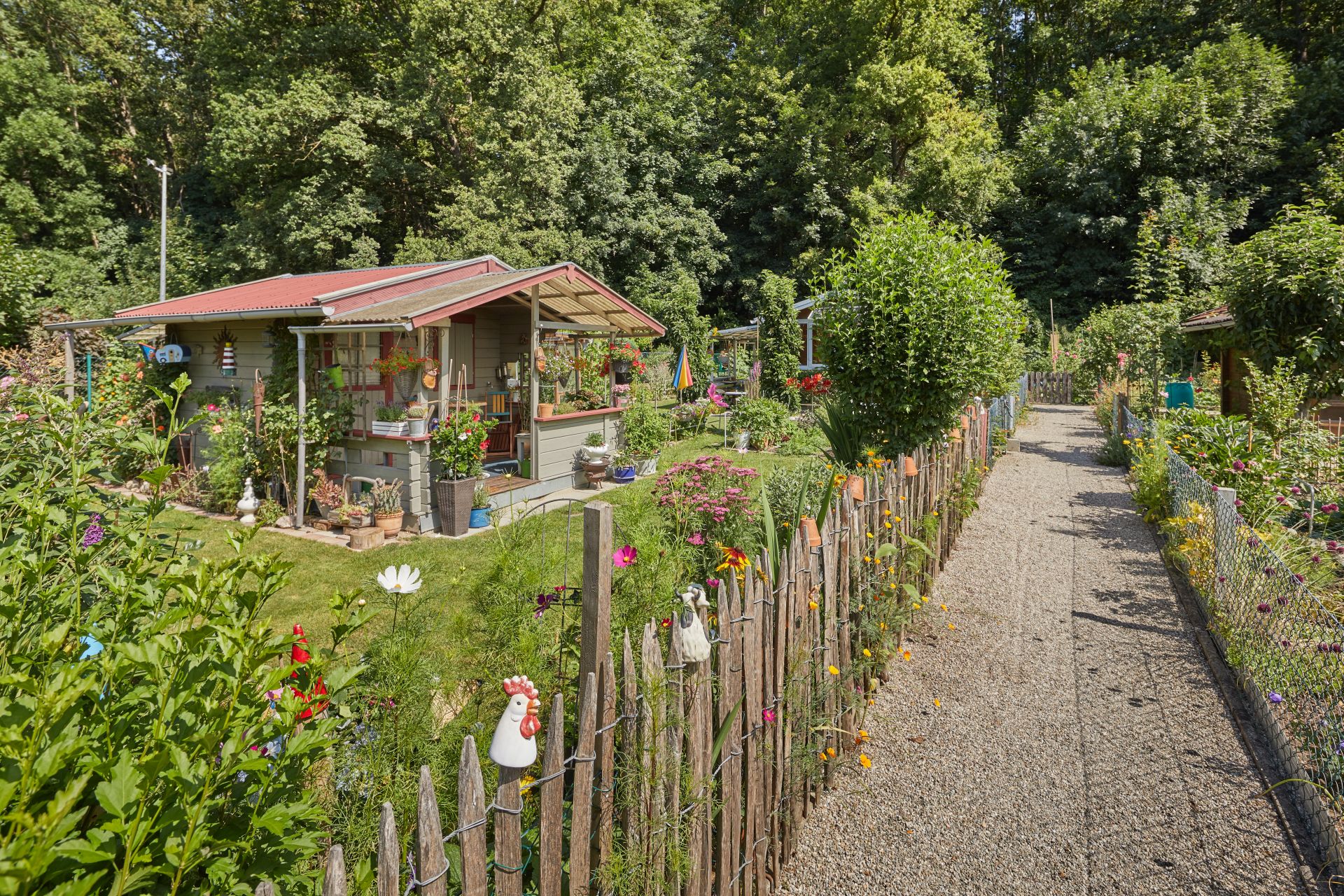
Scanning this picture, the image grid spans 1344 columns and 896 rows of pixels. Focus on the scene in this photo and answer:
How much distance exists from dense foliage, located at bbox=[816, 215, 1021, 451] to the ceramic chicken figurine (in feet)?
17.3

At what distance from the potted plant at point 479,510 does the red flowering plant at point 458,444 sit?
232mm

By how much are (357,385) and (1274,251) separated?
11564 millimetres

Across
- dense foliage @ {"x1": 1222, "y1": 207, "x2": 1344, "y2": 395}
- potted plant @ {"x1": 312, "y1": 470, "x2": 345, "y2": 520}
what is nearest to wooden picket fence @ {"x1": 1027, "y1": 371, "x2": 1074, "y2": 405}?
dense foliage @ {"x1": 1222, "y1": 207, "x2": 1344, "y2": 395}

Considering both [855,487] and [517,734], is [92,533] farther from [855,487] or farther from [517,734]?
[855,487]

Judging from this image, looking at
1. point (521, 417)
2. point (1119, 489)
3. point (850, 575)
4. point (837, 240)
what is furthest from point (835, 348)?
point (837, 240)

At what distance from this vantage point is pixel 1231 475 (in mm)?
7043

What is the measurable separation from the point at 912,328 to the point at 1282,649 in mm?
3377

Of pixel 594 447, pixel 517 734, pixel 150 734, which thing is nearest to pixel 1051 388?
pixel 594 447

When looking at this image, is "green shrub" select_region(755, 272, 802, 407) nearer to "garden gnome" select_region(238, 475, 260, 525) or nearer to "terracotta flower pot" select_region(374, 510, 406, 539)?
"terracotta flower pot" select_region(374, 510, 406, 539)

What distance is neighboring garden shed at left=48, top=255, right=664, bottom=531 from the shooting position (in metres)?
8.94

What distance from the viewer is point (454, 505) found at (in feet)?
29.1

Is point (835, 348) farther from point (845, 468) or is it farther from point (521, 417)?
point (521, 417)

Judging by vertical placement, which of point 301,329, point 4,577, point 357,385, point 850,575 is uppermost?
point 301,329

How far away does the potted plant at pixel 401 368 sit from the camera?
8.73m
